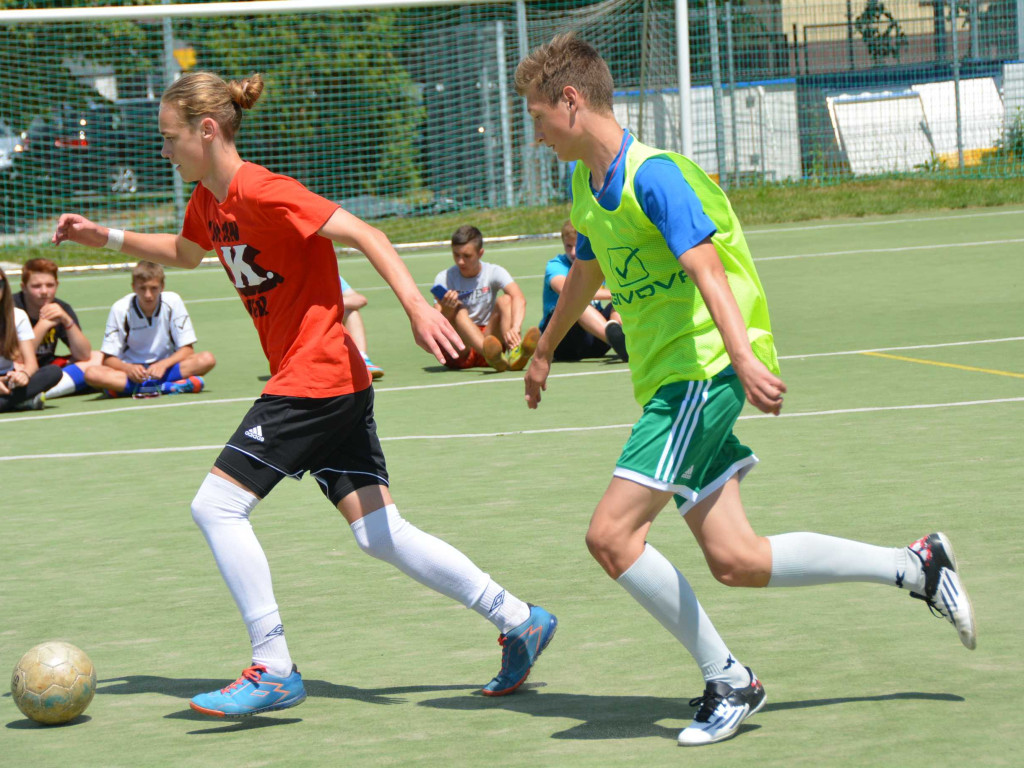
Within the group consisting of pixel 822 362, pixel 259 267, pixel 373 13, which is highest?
pixel 373 13

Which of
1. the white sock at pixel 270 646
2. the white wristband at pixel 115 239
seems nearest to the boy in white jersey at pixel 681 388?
the white sock at pixel 270 646

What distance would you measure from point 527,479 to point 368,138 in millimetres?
17564

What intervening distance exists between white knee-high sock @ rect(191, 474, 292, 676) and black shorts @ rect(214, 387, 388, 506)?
0.07 meters

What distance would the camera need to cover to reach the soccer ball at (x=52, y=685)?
421cm

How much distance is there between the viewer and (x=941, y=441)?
7898 mm

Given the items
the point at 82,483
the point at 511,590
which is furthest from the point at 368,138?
the point at 511,590

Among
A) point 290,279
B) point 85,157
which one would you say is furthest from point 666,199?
point 85,157

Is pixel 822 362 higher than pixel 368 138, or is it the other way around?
pixel 368 138

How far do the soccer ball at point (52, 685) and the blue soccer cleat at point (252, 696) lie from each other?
32 cm

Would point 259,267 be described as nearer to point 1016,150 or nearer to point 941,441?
point 941,441

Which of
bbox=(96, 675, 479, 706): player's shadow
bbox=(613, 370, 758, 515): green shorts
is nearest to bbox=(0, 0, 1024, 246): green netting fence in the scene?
bbox=(96, 675, 479, 706): player's shadow

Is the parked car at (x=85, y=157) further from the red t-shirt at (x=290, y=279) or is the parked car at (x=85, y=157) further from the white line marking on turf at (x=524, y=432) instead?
the red t-shirt at (x=290, y=279)

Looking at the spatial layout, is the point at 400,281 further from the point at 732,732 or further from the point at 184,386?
the point at 184,386

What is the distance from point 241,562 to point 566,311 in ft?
4.10
